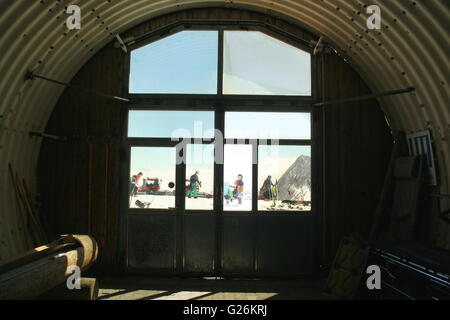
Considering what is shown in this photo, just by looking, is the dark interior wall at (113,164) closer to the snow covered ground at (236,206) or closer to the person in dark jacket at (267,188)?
the person in dark jacket at (267,188)

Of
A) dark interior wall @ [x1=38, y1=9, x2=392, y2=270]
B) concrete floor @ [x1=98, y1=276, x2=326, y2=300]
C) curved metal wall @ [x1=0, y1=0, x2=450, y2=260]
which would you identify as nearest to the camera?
curved metal wall @ [x1=0, y1=0, x2=450, y2=260]

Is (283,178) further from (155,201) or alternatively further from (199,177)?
(155,201)

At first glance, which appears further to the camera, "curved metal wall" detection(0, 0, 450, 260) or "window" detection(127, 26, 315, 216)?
"window" detection(127, 26, 315, 216)

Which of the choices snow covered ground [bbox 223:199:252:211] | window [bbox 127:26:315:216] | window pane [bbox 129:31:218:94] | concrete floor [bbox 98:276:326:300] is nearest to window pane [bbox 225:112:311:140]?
window [bbox 127:26:315:216]

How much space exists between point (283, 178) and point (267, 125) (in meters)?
1.00

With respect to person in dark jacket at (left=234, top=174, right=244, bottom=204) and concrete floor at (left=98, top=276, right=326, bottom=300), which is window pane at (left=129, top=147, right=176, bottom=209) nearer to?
person in dark jacket at (left=234, top=174, right=244, bottom=204)

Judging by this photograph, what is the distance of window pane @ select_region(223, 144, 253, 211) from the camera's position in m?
5.62

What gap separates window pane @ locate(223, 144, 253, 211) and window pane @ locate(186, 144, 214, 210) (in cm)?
27

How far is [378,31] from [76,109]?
16.9 feet

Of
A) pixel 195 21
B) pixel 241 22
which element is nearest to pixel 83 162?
pixel 195 21

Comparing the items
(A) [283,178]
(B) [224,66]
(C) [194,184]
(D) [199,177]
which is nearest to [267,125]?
(A) [283,178]

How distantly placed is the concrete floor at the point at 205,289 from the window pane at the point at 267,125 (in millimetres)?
2549

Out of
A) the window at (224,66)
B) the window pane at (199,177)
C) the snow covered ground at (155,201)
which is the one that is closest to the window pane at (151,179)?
the snow covered ground at (155,201)

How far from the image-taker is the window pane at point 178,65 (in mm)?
5703
